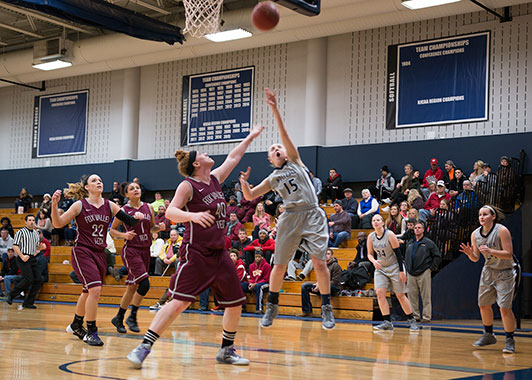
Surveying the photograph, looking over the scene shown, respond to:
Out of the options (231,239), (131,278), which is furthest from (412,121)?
(131,278)

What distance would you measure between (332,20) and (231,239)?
620 centimetres

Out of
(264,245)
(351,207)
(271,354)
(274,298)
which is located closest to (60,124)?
(351,207)

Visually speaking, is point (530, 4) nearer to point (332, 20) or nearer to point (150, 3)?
point (332, 20)

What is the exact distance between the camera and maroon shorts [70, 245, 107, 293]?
7754 millimetres

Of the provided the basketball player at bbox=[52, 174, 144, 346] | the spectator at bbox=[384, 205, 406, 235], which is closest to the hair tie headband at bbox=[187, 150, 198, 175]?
the basketball player at bbox=[52, 174, 144, 346]

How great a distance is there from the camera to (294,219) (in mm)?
7301

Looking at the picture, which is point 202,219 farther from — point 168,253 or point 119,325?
point 168,253

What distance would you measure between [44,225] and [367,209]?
961 cm

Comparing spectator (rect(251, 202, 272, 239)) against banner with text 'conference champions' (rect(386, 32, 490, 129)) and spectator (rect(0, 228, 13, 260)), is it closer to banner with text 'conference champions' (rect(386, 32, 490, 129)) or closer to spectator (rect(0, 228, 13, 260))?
banner with text 'conference champions' (rect(386, 32, 490, 129))

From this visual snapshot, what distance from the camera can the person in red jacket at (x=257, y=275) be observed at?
14.2 m

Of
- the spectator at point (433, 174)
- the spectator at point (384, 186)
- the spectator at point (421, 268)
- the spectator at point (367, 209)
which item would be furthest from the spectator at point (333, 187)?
the spectator at point (421, 268)

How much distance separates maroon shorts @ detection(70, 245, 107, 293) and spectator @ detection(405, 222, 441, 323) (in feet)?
22.4

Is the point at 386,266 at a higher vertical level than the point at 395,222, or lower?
lower

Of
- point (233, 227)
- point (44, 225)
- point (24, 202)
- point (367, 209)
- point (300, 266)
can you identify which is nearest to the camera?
point (300, 266)
